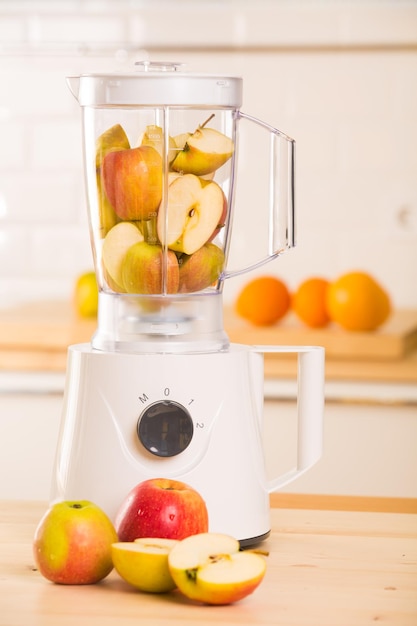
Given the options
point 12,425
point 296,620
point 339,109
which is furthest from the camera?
point 339,109

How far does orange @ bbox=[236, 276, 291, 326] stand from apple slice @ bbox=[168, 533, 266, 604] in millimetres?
1256

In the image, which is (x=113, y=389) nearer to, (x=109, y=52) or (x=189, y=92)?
(x=189, y=92)

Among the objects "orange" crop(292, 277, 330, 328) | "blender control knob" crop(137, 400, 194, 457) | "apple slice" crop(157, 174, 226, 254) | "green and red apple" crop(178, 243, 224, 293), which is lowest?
"blender control knob" crop(137, 400, 194, 457)

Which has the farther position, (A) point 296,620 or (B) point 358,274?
(B) point 358,274

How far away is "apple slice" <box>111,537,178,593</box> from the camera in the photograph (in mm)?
783

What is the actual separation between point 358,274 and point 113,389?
1150mm

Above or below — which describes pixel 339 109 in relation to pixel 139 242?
above

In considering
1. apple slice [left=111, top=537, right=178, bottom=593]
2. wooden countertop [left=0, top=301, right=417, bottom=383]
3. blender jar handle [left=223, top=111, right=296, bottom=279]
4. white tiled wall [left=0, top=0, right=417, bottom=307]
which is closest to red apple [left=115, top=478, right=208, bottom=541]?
apple slice [left=111, top=537, right=178, bottom=593]

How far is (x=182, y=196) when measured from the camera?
0.96m

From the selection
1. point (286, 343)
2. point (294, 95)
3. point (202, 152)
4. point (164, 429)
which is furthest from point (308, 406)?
point (294, 95)

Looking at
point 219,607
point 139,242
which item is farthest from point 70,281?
point 219,607

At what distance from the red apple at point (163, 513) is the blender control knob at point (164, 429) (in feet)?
0.23

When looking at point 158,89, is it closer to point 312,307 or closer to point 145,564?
point 145,564

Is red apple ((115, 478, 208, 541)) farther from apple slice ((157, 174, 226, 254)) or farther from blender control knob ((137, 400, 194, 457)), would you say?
apple slice ((157, 174, 226, 254))
